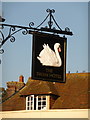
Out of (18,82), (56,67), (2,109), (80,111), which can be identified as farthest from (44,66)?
(18,82)

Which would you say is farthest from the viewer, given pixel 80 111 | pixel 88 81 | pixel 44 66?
pixel 88 81

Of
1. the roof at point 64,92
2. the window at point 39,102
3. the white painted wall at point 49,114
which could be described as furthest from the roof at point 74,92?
the window at point 39,102

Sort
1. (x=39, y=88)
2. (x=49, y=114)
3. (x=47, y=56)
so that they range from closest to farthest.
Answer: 1. (x=47, y=56)
2. (x=49, y=114)
3. (x=39, y=88)

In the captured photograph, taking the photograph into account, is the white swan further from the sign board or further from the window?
the window

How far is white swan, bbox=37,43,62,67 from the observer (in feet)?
28.5

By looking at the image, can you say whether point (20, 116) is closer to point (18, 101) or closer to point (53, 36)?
point (18, 101)

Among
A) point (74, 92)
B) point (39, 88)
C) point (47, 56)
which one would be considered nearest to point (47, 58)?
point (47, 56)

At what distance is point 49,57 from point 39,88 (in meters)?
11.2

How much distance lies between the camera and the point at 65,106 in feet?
64.0

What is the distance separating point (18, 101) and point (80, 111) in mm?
3322

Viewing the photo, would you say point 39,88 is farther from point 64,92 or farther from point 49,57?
point 49,57

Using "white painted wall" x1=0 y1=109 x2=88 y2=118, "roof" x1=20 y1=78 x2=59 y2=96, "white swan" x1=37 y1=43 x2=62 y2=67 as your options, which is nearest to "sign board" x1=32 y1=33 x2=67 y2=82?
"white swan" x1=37 y1=43 x2=62 y2=67

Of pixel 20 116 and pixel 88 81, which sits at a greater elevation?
pixel 88 81

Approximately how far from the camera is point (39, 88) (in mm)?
19859
